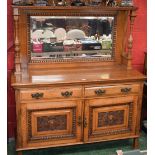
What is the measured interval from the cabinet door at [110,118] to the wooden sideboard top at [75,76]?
Result: 8.4 inches

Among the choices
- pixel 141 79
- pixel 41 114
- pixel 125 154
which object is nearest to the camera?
pixel 125 154

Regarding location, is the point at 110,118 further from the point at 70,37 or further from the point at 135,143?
the point at 70,37

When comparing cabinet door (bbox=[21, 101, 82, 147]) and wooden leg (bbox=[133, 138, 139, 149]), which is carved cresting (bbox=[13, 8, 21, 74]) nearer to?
cabinet door (bbox=[21, 101, 82, 147])

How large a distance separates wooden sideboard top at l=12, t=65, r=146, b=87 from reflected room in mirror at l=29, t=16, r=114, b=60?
0.64ft

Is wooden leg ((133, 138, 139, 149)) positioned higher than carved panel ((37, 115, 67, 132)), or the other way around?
carved panel ((37, 115, 67, 132))

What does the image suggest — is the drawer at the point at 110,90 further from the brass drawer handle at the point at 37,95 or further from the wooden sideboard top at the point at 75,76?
the brass drawer handle at the point at 37,95

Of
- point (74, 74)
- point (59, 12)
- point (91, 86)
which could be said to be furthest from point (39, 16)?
point (91, 86)

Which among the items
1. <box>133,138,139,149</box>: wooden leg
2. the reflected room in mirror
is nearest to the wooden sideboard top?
Result: the reflected room in mirror

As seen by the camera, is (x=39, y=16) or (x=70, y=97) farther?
(x=39, y=16)

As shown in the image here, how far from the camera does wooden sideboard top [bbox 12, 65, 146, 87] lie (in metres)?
2.51

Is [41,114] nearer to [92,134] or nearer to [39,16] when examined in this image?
[92,134]
